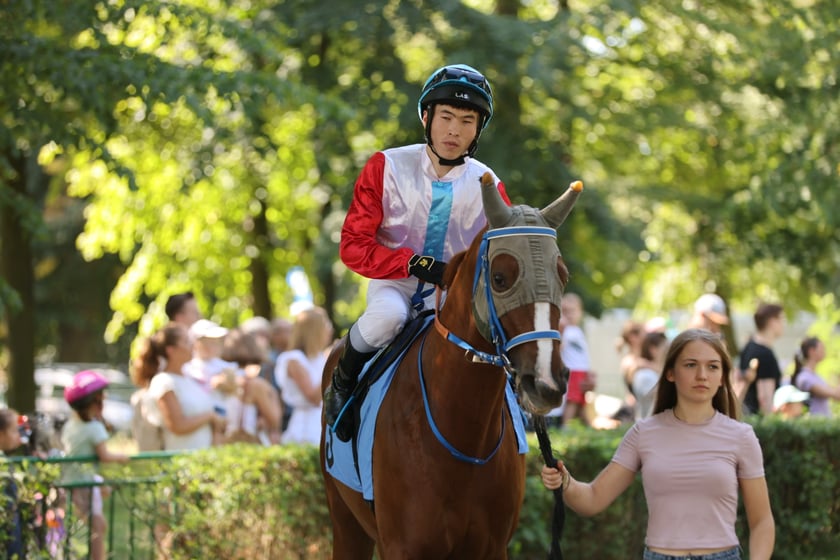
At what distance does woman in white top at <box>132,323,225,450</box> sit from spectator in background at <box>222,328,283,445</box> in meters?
0.66

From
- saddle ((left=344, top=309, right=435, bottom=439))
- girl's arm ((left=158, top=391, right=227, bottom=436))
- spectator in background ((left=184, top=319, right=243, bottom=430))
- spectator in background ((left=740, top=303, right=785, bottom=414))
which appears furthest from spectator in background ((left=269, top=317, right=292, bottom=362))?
saddle ((left=344, top=309, right=435, bottom=439))

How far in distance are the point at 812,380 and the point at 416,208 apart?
7172 millimetres

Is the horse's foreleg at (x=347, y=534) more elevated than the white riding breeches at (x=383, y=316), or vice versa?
the white riding breeches at (x=383, y=316)

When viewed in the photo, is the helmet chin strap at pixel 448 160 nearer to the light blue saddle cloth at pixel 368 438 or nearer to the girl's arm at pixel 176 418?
the light blue saddle cloth at pixel 368 438

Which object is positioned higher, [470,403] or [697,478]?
[470,403]

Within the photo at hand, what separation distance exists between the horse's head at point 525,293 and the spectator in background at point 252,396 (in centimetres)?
567

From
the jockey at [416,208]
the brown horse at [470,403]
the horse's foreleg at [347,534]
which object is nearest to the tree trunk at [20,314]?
the horse's foreleg at [347,534]

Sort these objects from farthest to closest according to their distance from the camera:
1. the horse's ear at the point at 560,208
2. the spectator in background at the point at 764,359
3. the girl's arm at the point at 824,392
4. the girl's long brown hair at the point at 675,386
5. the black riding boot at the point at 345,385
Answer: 1. the girl's arm at the point at 824,392
2. the spectator in background at the point at 764,359
3. the black riding boot at the point at 345,385
4. the girl's long brown hair at the point at 675,386
5. the horse's ear at the point at 560,208

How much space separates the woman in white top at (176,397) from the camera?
8773mm

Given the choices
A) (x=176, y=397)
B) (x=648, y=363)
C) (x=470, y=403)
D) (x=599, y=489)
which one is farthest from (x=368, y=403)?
(x=648, y=363)

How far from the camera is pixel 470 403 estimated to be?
462cm

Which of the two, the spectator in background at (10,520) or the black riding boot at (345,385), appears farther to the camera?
the spectator in background at (10,520)

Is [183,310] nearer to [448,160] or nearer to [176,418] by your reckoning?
[176,418]

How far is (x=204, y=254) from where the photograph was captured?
20797 millimetres
